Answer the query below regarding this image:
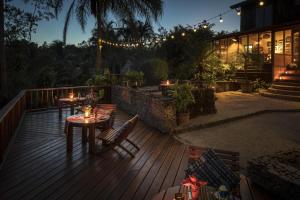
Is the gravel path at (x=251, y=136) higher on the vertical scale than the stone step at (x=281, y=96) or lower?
lower

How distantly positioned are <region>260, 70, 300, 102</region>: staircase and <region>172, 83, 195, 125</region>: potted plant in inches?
290

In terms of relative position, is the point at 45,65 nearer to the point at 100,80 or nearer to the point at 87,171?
the point at 100,80

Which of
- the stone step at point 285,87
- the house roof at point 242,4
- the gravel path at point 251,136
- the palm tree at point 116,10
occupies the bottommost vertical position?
the gravel path at point 251,136

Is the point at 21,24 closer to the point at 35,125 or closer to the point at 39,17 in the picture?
the point at 39,17

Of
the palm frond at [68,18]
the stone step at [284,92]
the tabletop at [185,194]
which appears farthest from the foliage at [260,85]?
the tabletop at [185,194]

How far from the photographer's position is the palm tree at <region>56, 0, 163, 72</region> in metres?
14.1

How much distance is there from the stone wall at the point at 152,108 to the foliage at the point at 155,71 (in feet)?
32.8

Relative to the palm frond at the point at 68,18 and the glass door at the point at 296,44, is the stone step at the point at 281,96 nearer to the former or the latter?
the glass door at the point at 296,44

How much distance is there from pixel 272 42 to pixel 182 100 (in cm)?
1161

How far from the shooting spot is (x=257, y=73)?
55.1 ft

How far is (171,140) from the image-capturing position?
6.41 metres

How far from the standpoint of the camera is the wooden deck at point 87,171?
363 cm

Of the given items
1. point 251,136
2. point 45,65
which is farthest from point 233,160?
point 45,65

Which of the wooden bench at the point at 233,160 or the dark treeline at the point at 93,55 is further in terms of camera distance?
the dark treeline at the point at 93,55
